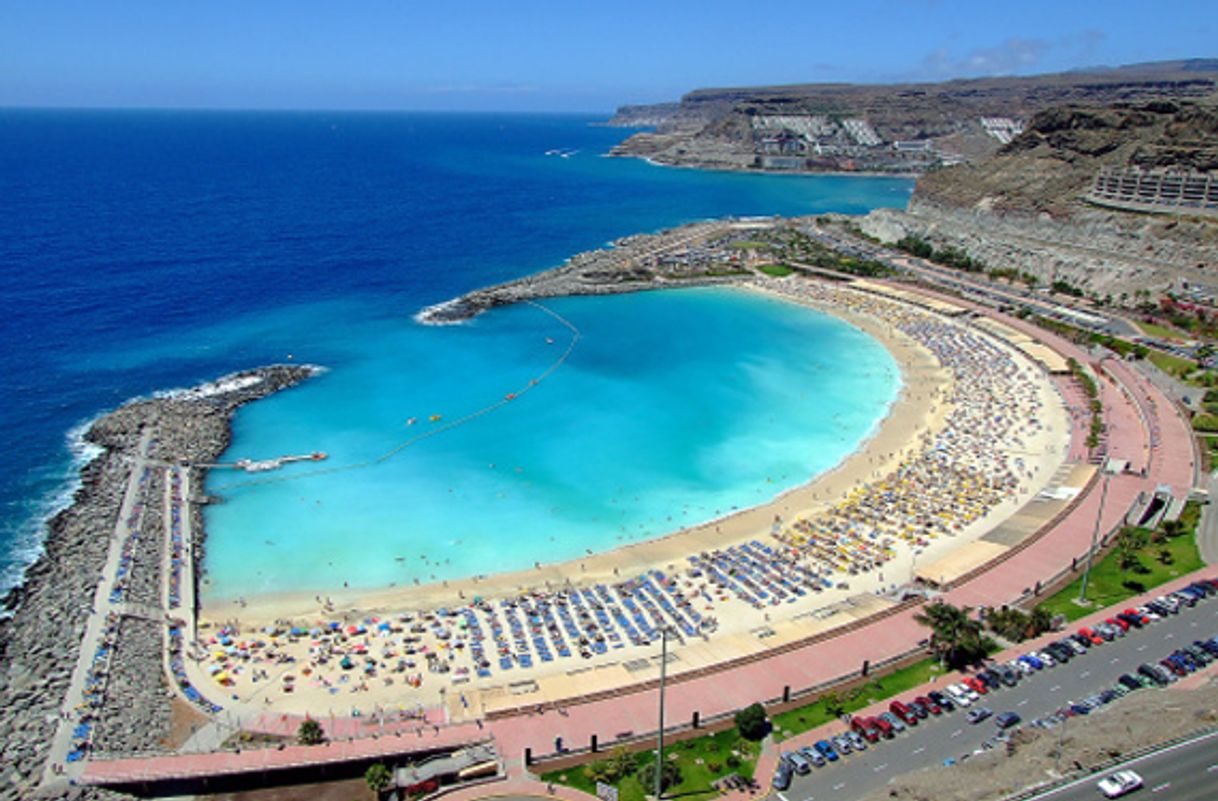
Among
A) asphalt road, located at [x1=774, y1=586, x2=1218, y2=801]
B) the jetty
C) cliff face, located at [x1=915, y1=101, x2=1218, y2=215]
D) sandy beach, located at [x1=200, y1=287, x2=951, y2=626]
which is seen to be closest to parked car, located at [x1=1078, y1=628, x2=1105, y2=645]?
asphalt road, located at [x1=774, y1=586, x2=1218, y2=801]

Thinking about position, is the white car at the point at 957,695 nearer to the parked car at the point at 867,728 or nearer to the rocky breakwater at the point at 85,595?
the parked car at the point at 867,728

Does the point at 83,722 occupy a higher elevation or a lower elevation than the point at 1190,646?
lower

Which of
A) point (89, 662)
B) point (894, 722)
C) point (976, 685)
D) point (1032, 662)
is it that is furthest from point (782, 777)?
point (89, 662)

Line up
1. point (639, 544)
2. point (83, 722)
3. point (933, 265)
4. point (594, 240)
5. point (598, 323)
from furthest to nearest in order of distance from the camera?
point (594, 240)
point (933, 265)
point (598, 323)
point (639, 544)
point (83, 722)

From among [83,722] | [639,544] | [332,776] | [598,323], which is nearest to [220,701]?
[83,722]

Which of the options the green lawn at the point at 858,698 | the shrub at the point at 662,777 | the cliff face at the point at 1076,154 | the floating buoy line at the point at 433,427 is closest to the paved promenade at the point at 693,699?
the green lawn at the point at 858,698

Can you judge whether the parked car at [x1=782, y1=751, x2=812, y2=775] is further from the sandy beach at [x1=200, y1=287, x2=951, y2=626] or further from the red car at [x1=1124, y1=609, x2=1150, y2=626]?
the red car at [x1=1124, y1=609, x2=1150, y2=626]

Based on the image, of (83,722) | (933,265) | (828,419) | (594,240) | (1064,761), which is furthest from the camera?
(594,240)

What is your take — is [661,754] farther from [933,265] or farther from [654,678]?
[933,265]
